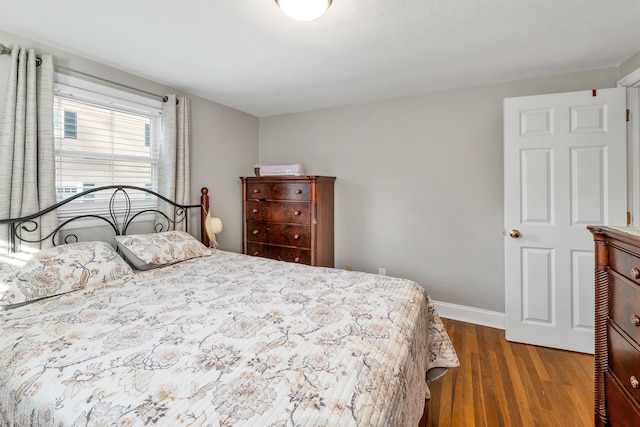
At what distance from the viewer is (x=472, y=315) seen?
2.96 metres

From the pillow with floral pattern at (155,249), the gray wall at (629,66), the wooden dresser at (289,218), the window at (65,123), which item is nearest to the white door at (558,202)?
the gray wall at (629,66)

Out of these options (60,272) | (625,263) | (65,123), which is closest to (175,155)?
(65,123)

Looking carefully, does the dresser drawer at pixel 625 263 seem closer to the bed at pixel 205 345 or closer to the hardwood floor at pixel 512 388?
the bed at pixel 205 345

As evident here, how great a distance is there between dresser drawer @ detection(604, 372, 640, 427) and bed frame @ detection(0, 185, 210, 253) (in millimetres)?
3130

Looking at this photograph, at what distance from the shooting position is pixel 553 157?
7.88 feet

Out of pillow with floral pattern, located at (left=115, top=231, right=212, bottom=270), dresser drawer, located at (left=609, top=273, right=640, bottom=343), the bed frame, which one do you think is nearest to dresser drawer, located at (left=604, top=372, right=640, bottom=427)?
dresser drawer, located at (left=609, top=273, right=640, bottom=343)

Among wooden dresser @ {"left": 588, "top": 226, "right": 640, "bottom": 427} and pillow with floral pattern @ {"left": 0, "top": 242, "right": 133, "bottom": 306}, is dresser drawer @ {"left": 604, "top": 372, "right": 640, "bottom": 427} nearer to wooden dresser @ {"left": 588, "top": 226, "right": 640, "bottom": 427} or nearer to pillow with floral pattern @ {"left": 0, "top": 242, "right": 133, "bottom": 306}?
wooden dresser @ {"left": 588, "top": 226, "right": 640, "bottom": 427}

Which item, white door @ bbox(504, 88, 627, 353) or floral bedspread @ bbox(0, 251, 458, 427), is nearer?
floral bedspread @ bbox(0, 251, 458, 427)

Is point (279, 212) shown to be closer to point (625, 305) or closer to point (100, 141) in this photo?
point (100, 141)

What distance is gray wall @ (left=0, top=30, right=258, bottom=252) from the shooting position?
3107mm

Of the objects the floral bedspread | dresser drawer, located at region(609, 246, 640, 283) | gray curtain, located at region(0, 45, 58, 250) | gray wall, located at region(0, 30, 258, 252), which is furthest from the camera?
gray wall, located at region(0, 30, 258, 252)

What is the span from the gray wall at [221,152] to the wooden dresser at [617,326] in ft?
10.4

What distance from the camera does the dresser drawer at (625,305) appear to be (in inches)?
45.0

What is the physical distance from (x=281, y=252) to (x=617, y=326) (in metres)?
2.70
